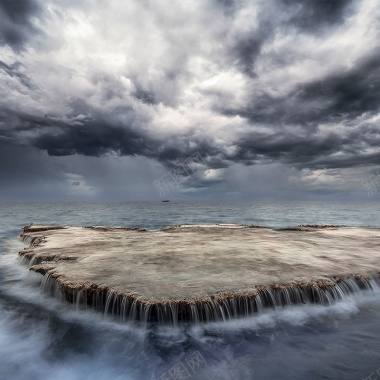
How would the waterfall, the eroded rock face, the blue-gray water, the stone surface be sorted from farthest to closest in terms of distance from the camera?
1. the stone surface
2. the eroded rock face
3. the waterfall
4. the blue-gray water

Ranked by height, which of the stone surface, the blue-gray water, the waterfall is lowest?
the blue-gray water

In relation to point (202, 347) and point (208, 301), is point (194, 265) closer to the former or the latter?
point (208, 301)

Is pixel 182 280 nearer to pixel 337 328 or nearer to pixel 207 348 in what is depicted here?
pixel 207 348

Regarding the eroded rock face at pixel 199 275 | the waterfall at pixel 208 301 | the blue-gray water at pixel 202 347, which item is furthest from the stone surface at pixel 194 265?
the blue-gray water at pixel 202 347

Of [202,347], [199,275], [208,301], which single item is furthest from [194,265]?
[202,347]

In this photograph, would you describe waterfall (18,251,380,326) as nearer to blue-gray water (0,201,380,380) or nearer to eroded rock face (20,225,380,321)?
eroded rock face (20,225,380,321)

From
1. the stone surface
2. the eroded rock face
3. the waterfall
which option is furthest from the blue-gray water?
the stone surface

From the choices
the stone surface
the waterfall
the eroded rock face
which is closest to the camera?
the waterfall

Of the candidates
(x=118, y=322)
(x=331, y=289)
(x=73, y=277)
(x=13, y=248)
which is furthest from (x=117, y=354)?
(x=13, y=248)
